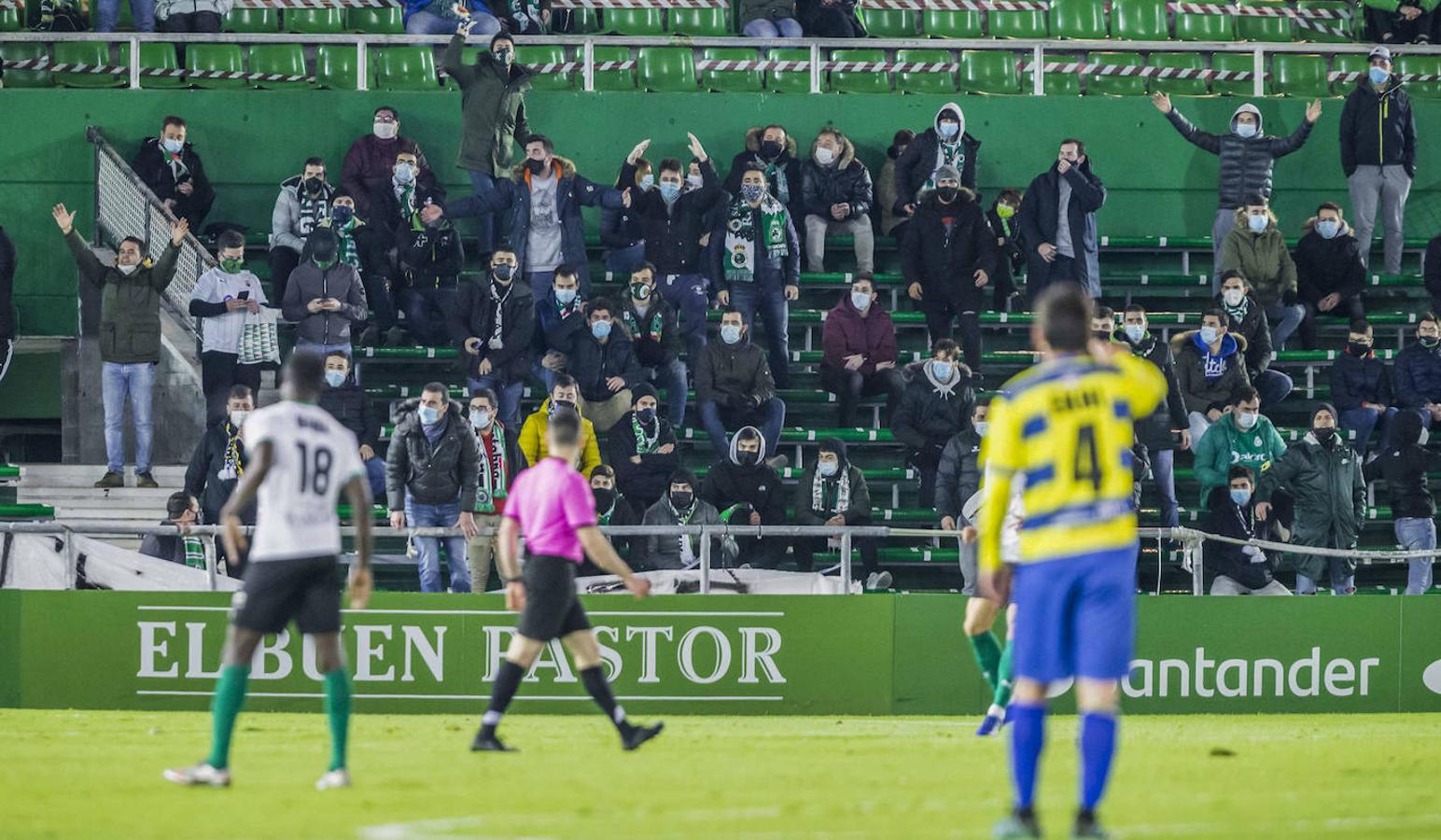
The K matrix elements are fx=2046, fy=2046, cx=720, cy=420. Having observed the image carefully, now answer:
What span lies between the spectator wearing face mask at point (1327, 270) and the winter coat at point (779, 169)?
5360mm

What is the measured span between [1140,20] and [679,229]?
902 cm

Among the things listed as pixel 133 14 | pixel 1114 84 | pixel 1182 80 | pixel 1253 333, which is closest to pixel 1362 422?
pixel 1253 333

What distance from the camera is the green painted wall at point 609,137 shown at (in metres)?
23.6

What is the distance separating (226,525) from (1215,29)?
1994 centimetres

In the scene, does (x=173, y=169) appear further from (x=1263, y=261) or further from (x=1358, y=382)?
(x=1358, y=382)

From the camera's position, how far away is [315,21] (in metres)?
25.6

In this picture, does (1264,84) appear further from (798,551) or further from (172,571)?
(172,571)

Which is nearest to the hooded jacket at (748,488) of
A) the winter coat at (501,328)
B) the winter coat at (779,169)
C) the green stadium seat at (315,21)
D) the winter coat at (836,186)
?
the winter coat at (501,328)

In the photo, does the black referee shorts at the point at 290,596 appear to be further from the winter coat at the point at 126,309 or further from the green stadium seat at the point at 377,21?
the green stadium seat at the point at 377,21

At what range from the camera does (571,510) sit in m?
11.3

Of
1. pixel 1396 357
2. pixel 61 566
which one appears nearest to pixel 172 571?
pixel 61 566

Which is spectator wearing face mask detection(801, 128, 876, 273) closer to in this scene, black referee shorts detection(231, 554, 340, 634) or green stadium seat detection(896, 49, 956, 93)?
green stadium seat detection(896, 49, 956, 93)

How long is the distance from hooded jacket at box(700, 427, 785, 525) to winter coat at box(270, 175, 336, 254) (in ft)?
17.4

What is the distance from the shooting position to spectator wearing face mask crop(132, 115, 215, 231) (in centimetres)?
2159
